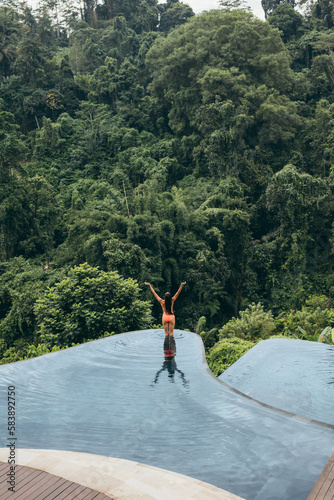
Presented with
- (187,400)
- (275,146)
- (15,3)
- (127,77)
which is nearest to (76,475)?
(187,400)

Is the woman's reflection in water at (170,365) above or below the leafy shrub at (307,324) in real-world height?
above

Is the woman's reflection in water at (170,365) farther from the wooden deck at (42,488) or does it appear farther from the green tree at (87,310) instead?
the green tree at (87,310)

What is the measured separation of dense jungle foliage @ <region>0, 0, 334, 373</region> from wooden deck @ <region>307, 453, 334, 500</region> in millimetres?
5751

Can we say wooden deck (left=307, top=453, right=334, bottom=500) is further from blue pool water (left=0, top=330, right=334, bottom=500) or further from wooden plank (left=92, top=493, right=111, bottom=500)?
wooden plank (left=92, top=493, right=111, bottom=500)

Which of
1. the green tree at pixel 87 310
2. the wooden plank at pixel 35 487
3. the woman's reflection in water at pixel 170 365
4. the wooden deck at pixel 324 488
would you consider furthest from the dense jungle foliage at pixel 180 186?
the wooden deck at pixel 324 488

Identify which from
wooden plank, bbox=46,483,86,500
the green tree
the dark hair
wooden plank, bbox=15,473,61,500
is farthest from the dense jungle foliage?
wooden plank, bbox=46,483,86,500

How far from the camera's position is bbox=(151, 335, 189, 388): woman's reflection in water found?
5.27 metres

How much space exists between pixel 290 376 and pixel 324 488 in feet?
11.1

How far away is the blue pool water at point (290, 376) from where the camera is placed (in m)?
5.03

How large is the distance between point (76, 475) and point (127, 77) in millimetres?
24775

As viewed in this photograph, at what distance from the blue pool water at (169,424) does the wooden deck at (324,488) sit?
0.43 m

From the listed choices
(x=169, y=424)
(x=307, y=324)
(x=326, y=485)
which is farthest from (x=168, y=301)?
(x=307, y=324)

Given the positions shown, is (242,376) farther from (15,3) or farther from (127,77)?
(15,3)

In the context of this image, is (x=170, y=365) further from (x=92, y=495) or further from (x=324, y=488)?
(x=324, y=488)
